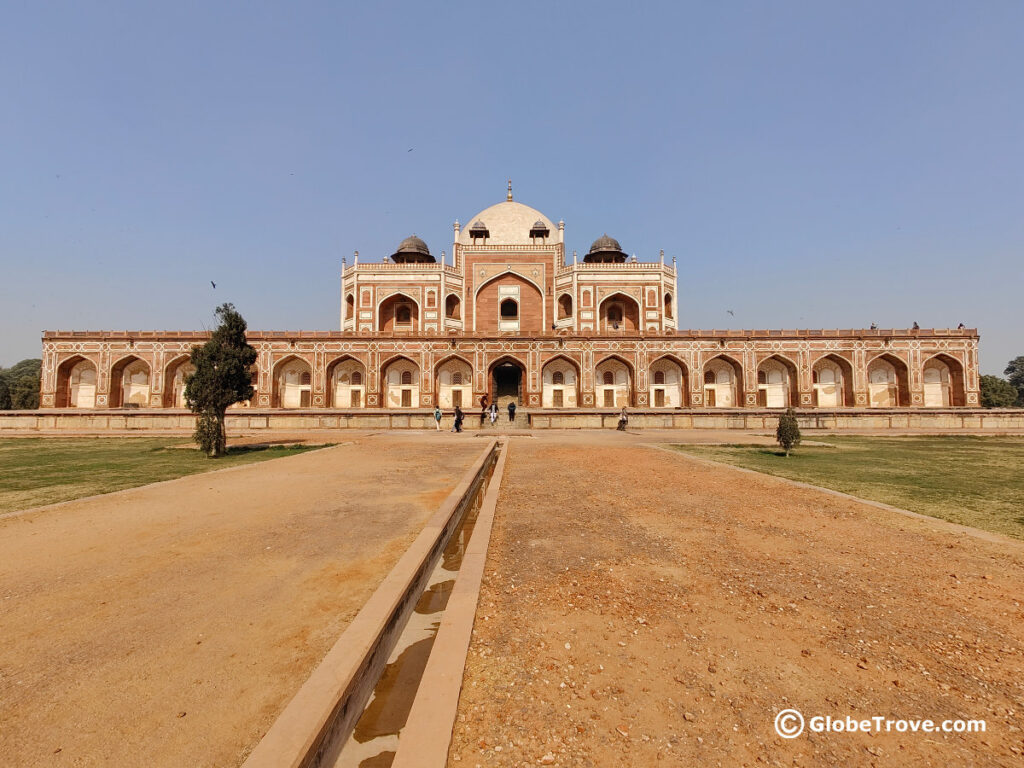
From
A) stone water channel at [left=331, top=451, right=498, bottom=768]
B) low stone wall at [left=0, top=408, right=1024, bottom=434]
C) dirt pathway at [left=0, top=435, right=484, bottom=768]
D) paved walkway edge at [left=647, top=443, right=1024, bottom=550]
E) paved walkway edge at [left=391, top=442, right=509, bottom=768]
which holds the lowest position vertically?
stone water channel at [left=331, top=451, right=498, bottom=768]

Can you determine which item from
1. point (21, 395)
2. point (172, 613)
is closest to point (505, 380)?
point (172, 613)

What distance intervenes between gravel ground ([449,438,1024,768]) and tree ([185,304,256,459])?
1040 centimetres

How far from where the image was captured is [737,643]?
8.47ft

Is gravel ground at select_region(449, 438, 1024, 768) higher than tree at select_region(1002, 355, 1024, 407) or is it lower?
lower

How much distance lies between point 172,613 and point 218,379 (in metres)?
11.5

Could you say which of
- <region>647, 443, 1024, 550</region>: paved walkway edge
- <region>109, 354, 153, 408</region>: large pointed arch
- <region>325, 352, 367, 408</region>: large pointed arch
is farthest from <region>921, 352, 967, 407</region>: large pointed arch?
<region>109, 354, 153, 408</region>: large pointed arch

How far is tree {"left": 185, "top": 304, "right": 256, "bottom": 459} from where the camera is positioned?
1180 centimetres

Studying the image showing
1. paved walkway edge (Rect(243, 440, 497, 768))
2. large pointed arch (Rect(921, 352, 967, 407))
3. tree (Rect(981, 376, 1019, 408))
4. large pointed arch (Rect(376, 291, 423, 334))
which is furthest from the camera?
tree (Rect(981, 376, 1019, 408))

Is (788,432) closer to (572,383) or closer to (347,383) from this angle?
(572,383)

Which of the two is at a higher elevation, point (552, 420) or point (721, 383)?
point (721, 383)

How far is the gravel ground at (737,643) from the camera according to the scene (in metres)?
1.84

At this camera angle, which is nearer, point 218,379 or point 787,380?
point 218,379

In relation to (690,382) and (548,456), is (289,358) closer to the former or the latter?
(548,456)

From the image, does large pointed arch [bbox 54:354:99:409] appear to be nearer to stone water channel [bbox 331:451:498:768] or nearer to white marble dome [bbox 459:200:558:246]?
white marble dome [bbox 459:200:558:246]
